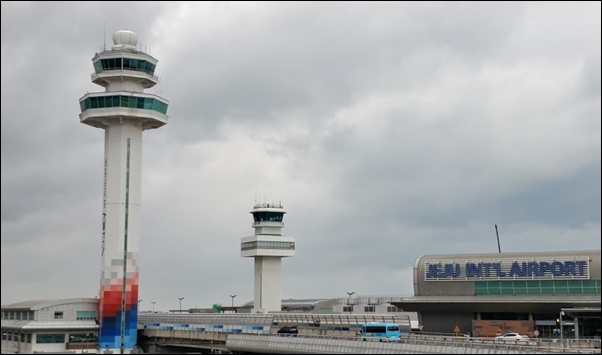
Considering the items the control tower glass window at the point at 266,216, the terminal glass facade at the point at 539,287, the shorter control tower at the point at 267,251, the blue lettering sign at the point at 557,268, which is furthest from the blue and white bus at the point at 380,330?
the control tower glass window at the point at 266,216

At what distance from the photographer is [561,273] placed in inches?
3135

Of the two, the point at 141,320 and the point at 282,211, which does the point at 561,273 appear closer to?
the point at 141,320

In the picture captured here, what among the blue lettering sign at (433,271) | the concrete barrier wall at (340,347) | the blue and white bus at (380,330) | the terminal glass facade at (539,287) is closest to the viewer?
the concrete barrier wall at (340,347)

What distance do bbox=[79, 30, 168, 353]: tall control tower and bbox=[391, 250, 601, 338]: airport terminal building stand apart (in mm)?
32684

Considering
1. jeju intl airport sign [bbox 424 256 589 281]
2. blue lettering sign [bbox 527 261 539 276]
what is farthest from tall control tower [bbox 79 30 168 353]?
blue lettering sign [bbox 527 261 539 276]

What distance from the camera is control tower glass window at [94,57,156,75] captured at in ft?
320

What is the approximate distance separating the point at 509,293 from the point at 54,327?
53139 millimetres

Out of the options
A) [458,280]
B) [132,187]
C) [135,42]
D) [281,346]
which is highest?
[135,42]

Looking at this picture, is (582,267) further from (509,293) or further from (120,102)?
(120,102)

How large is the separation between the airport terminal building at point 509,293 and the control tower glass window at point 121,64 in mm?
41814

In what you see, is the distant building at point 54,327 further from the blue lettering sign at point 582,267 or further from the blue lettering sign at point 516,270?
the blue lettering sign at point 582,267

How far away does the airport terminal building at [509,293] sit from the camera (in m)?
77.1

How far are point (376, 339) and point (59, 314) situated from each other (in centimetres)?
4817

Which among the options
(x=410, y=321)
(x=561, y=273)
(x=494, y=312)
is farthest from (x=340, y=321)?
(x=561, y=273)
